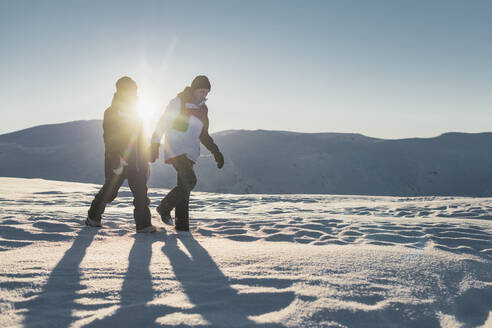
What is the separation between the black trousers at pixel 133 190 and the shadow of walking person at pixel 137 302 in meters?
1.27

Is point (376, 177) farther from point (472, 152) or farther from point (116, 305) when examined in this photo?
point (116, 305)

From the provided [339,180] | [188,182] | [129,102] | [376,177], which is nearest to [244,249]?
[188,182]

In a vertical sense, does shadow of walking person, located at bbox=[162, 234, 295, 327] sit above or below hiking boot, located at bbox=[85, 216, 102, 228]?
below

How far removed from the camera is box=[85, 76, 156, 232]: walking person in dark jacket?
3.69 m

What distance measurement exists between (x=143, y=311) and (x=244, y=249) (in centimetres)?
139

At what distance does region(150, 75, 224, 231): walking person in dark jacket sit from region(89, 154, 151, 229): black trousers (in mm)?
251

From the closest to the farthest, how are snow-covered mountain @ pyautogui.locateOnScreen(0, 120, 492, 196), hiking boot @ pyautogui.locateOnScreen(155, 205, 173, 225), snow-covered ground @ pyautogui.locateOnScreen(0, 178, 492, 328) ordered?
snow-covered ground @ pyautogui.locateOnScreen(0, 178, 492, 328) < hiking boot @ pyautogui.locateOnScreen(155, 205, 173, 225) < snow-covered mountain @ pyautogui.locateOnScreen(0, 120, 492, 196)

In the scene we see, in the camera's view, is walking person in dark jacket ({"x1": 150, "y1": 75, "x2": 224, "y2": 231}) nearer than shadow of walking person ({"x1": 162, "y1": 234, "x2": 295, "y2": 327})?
No

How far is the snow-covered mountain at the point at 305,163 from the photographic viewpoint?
21.0m

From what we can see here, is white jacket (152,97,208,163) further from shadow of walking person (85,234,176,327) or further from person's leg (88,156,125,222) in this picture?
shadow of walking person (85,234,176,327)

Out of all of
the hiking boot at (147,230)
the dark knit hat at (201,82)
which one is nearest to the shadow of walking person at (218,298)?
the hiking boot at (147,230)

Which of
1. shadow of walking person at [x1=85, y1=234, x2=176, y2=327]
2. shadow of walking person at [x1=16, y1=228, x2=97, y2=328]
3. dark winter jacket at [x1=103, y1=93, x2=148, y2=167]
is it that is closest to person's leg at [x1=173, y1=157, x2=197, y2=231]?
dark winter jacket at [x1=103, y1=93, x2=148, y2=167]

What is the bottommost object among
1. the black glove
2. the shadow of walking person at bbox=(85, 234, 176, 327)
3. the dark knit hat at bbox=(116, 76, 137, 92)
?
the shadow of walking person at bbox=(85, 234, 176, 327)

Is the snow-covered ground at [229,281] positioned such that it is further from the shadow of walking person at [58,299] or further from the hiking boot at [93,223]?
the hiking boot at [93,223]
